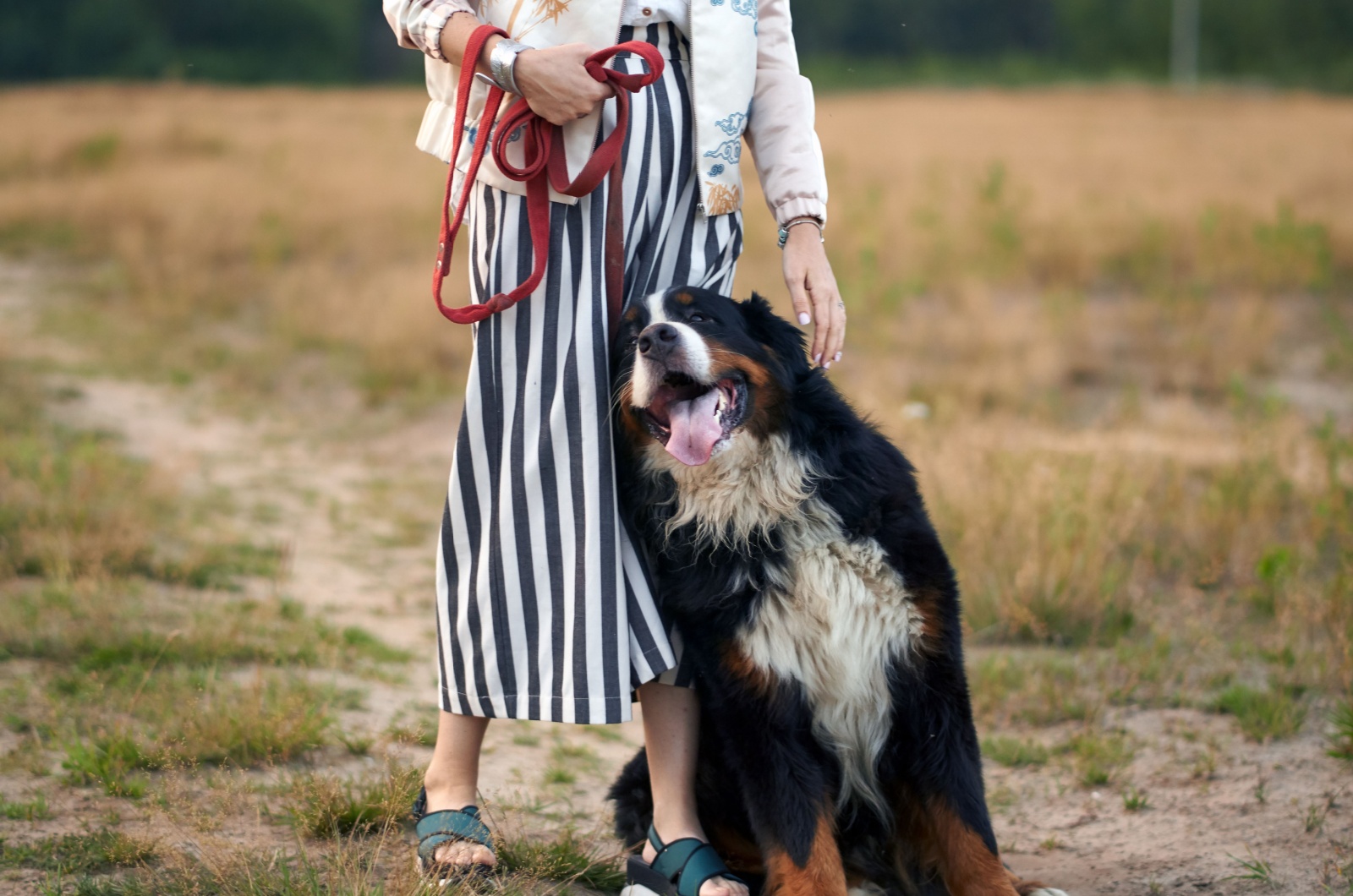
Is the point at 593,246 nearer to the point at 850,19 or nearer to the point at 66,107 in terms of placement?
the point at 66,107

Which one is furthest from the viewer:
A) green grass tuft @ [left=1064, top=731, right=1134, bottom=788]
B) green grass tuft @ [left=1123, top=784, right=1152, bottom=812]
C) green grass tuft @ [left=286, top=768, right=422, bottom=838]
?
green grass tuft @ [left=1064, top=731, right=1134, bottom=788]

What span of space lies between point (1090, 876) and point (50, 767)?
2.38 metres

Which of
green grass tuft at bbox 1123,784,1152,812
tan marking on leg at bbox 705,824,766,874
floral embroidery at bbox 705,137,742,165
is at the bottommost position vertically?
green grass tuft at bbox 1123,784,1152,812

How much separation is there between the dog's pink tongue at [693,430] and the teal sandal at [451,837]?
0.82 metres

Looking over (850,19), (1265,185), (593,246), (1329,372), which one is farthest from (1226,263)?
(850,19)

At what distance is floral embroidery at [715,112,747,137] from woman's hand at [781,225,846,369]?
21cm

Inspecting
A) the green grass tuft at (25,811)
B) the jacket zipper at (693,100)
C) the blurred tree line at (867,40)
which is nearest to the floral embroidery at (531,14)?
the jacket zipper at (693,100)

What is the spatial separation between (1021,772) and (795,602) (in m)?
1.31

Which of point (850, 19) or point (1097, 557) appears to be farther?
point (850, 19)

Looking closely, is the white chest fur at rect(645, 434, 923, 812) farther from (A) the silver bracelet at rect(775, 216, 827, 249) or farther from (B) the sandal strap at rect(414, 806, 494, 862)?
Answer: (B) the sandal strap at rect(414, 806, 494, 862)

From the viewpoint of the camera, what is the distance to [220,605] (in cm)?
424

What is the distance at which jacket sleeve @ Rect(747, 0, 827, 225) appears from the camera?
233 centimetres

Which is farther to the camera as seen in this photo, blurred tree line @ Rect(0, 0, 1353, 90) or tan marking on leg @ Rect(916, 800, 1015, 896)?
blurred tree line @ Rect(0, 0, 1353, 90)

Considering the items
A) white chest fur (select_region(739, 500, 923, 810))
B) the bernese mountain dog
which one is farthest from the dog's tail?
white chest fur (select_region(739, 500, 923, 810))
